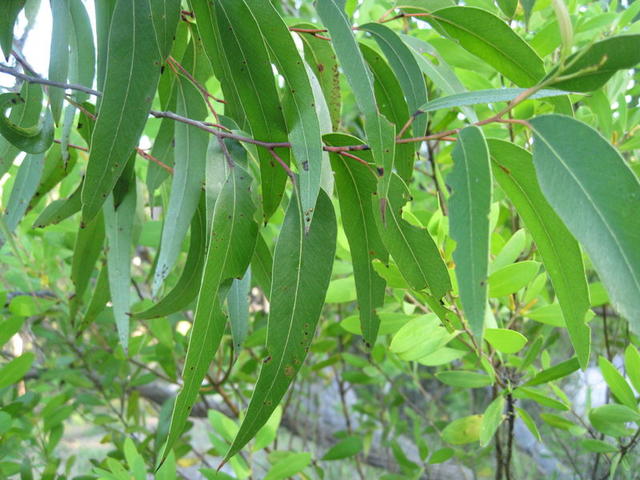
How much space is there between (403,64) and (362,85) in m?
0.13

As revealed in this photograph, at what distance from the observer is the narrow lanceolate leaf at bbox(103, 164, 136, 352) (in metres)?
0.68

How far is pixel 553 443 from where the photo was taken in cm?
150

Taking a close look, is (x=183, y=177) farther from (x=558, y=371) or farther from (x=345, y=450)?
(x=345, y=450)

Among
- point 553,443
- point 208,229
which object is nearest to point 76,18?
point 208,229

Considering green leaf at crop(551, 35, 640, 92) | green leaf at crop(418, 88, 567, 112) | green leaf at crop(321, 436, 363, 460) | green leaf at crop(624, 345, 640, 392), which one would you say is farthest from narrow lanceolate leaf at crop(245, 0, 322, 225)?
green leaf at crop(321, 436, 363, 460)

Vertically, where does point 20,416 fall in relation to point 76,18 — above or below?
below

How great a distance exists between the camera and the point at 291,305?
0.52 metres

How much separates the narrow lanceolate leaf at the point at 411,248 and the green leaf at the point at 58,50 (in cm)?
37

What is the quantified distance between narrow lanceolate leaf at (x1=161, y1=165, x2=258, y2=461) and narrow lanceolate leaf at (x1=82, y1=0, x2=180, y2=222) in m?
0.11

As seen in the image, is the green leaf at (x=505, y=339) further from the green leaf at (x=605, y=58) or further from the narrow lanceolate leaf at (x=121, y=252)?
the narrow lanceolate leaf at (x=121, y=252)

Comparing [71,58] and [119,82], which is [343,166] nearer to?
[119,82]

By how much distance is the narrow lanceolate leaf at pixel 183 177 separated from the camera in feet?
2.09

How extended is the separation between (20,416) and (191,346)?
0.76 m

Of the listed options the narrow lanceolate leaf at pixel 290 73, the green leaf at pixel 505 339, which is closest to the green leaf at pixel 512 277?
the green leaf at pixel 505 339
